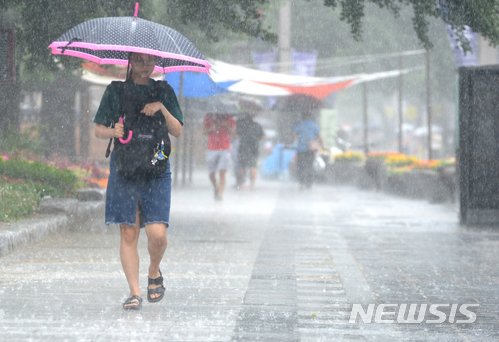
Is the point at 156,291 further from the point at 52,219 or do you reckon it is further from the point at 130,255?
the point at 52,219

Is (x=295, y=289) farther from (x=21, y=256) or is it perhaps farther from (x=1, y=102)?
(x=1, y=102)

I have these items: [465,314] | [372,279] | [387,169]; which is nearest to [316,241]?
[372,279]

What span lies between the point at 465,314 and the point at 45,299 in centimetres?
288

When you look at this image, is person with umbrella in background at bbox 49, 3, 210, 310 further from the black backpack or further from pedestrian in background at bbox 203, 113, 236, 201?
pedestrian in background at bbox 203, 113, 236, 201

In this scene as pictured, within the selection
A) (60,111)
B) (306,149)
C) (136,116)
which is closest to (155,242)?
(136,116)

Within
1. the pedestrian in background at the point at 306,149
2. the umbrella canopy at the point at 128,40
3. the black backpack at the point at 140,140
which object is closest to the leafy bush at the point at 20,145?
the umbrella canopy at the point at 128,40

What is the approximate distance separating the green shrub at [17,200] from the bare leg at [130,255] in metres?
3.17

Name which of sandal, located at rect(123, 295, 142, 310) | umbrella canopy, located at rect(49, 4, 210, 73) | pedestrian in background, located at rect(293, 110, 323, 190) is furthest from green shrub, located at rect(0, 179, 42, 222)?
pedestrian in background, located at rect(293, 110, 323, 190)

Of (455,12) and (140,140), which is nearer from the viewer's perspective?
(140,140)

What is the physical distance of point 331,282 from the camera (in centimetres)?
591

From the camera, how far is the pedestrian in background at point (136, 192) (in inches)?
188

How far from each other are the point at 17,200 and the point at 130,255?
3.65m

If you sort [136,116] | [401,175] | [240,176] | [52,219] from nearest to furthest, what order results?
1. [136,116]
2. [52,219]
3. [401,175]
4. [240,176]

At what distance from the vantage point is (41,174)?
31.7ft
